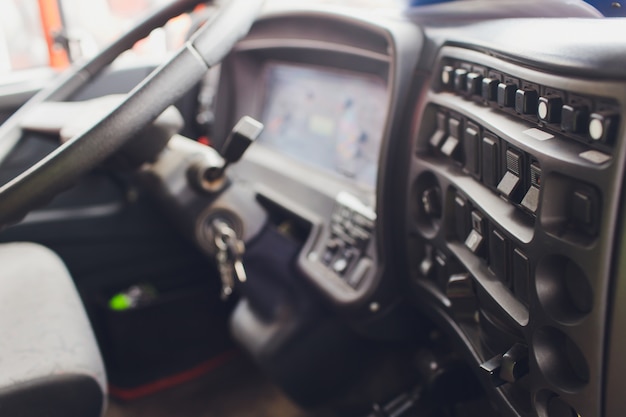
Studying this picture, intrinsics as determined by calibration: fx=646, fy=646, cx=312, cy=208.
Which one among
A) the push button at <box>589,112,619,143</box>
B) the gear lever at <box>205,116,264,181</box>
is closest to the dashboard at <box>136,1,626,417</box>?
the push button at <box>589,112,619,143</box>

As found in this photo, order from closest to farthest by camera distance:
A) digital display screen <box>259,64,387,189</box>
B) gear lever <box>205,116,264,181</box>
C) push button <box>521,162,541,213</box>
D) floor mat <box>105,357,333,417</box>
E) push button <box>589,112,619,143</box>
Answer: push button <box>589,112,619,143</box> → push button <box>521,162,541,213</box> → gear lever <box>205,116,264,181</box> → digital display screen <box>259,64,387,189</box> → floor mat <box>105,357,333,417</box>

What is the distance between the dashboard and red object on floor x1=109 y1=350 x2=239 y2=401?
1.05 ft

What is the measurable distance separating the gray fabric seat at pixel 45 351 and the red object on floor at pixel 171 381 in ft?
2.01

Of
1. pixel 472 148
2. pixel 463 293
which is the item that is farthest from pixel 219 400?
pixel 472 148

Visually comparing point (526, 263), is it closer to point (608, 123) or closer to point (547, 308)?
point (547, 308)

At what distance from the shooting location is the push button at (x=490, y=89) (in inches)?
27.1

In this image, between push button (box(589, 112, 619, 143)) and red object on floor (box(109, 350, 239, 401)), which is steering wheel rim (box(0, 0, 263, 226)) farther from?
red object on floor (box(109, 350, 239, 401))

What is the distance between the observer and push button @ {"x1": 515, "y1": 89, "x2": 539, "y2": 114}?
609mm

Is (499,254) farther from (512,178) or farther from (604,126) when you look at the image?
(604,126)

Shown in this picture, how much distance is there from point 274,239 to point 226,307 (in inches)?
18.3

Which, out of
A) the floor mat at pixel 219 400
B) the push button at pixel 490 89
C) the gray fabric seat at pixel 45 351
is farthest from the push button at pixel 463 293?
the floor mat at pixel 219 400

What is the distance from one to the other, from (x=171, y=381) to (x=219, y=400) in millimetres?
139

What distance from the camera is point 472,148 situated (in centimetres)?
74

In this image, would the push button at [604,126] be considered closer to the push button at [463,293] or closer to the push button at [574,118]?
the push button at [574,118]
